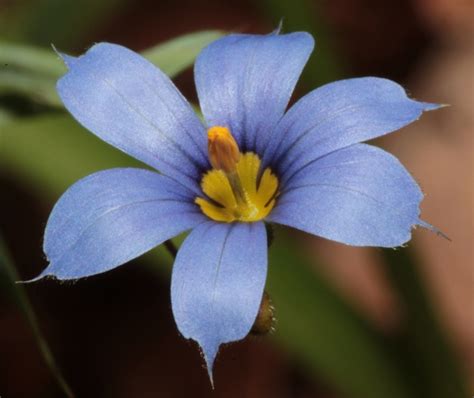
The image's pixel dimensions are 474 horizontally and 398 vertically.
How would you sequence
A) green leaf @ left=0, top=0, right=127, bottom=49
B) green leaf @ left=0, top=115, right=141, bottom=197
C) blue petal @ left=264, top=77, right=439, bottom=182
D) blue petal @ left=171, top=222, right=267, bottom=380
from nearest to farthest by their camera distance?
blue petal @ left=171, top=222, right=267, bottom=380 → blue petal @ left=264, top=77, right=439, bottom=182 → green leaf @ left=0, top=115, right=141, bottom=197 → green leaf @ left=0, top=0, right=127, bottom=49

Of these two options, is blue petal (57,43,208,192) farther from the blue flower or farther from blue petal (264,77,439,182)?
blue petal (264,77,439,182)

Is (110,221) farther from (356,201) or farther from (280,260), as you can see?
(280,260)

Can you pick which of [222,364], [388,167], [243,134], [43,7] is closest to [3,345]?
[222,364]

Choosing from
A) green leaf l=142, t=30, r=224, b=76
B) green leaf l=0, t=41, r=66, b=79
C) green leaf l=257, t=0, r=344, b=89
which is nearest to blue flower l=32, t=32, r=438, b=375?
green leaf l=142, t=30, r=224, b=76

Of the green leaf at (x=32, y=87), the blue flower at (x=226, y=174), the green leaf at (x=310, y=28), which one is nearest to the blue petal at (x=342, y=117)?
the blue flower at (x=226, y=174)

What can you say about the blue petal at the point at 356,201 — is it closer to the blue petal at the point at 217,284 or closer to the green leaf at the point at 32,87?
the blue petal at the point at 217,284
